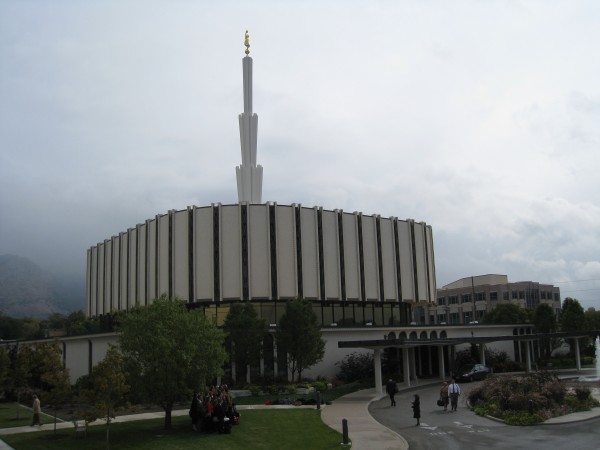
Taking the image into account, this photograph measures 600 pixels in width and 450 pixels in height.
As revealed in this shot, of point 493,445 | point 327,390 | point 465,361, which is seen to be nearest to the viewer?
point 493,445

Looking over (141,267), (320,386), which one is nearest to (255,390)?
(320,386)

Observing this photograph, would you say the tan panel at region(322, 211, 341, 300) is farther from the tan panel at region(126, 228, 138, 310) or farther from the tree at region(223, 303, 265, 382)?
the tan panel at region(126, 228, 138, 310)

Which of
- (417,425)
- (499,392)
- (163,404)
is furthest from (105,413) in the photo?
(499,392)

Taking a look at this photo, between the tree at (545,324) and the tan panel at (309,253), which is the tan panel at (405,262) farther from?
the tree at (545,324)

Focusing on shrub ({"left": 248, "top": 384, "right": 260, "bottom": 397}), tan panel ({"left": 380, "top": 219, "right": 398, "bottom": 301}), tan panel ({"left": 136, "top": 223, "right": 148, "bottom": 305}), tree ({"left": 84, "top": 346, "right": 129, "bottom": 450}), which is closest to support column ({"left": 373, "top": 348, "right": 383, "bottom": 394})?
shrub ({"left": 248, "top": 384, "right": 260, "bottom": 397})

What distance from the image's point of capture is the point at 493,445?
22.3 m

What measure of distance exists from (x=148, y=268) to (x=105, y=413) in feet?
144

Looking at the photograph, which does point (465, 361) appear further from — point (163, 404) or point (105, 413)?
point (105, 413)

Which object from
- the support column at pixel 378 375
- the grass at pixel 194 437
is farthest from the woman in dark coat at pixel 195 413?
the support column at pixel 378 375

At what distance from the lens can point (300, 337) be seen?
161ft

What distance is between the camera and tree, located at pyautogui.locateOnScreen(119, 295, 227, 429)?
28.0 meters

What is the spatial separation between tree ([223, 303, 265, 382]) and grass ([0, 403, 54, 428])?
50.1 feet

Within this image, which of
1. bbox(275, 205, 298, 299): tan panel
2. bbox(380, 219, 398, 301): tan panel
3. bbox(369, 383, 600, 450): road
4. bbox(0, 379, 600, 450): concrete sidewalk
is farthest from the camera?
bbox(380, 219, 398, 301): tan panel

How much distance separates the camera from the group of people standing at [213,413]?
26859mm
